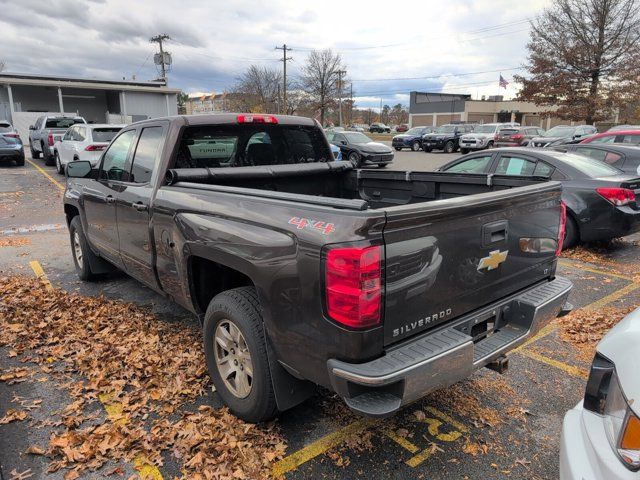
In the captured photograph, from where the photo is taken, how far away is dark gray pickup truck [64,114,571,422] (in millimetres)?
2203

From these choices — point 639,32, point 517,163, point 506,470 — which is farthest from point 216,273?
point 639,32

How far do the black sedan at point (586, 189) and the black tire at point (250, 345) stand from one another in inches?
228

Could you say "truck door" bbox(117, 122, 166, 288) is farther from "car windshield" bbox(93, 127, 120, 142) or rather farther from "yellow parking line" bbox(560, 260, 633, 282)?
"car windshield" bbox(93, 127, 120, 142)

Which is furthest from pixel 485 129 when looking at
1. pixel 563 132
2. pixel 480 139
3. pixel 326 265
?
pixel 326 265

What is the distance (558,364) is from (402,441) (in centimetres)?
176

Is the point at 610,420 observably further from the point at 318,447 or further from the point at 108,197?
the point at 108,197

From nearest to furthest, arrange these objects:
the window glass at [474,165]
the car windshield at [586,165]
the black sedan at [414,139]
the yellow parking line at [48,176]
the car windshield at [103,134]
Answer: the car windshield at [586,165], the window glass at [474,165], the car windshield at [103,134], the yellow parking line at [48,176], the black sedan at [414,139]

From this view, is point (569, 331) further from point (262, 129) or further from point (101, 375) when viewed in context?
point (101, 375)

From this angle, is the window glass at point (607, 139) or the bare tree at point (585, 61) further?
the bare tree at point (585, 61)

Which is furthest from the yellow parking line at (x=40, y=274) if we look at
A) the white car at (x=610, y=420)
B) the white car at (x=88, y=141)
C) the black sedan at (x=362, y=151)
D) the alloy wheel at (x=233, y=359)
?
the black sedan at (x=362, y=151)

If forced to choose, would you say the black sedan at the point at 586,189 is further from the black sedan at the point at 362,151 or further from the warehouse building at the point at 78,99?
the warehouse building at the point at 78,99

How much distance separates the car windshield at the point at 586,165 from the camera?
22.9 ft

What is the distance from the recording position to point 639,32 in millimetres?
29797

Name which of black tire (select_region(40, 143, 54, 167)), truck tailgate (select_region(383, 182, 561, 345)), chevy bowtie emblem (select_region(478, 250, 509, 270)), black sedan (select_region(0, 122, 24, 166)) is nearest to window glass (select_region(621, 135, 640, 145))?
truck tailgate (select_region(383, 182, 561, 345))
